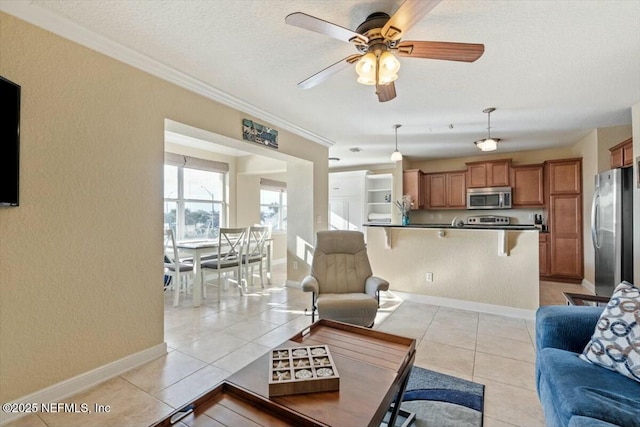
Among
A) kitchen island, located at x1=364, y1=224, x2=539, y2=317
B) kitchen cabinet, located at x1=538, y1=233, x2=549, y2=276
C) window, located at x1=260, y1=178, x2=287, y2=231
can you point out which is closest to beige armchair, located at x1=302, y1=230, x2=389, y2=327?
kitchen island, located at x1=364, y1=224, x2=539, y2=317

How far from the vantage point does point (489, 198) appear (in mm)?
5758

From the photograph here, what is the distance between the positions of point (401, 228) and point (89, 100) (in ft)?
12.0

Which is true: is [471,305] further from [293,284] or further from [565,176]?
[565,176]

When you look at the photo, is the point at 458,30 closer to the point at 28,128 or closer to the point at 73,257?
the point at 28,128

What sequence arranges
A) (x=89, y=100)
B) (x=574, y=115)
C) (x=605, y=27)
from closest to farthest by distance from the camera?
1. (x=605, y=27)
2. (x=89, y=100)
3. (x=574, y=115)

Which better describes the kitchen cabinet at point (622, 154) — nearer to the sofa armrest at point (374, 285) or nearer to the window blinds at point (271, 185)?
the sofa armrest at point (374, 285)

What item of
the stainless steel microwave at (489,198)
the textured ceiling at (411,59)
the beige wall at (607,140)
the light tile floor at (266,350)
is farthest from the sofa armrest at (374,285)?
the stainless steel microwave at (489,198)

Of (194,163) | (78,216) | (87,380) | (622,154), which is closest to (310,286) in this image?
(87,380)

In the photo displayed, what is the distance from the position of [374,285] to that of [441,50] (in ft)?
6.59

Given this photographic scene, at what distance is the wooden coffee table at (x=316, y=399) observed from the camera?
42.1 inches

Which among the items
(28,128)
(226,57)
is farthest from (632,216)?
(28,128)

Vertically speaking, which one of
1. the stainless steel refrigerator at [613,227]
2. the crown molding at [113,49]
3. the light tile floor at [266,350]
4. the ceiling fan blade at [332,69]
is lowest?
the light tile floor at [266,350]

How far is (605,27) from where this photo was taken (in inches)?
73.9

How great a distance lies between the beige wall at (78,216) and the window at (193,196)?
8.66 ft
